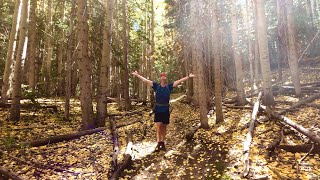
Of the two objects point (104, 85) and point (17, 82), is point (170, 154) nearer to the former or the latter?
point (104, 85)

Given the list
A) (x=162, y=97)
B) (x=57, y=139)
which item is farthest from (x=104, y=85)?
(x=162, y=97)

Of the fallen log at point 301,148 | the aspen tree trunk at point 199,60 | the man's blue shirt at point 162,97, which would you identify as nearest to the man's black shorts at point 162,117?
the man's blue shirt at point 162,97

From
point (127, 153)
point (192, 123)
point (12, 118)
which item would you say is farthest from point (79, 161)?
point (192, 123)

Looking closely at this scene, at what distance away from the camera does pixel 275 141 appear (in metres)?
6.64

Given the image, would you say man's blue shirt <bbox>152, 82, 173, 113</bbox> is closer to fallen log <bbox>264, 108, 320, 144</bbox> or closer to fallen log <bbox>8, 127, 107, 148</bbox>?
fallen log <bbox>8, 127, 107, 148</bbox>

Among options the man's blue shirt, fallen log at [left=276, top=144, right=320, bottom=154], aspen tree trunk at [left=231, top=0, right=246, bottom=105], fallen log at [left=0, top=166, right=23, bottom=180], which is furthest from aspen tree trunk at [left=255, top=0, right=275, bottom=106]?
fallen log at [left=0, top=166, right=23, bottom=180]

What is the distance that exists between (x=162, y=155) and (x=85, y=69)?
4254 mm

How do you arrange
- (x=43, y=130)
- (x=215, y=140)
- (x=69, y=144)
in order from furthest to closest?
(x=43, y=130) → (x=215, y=140) → (x=69, y=144)

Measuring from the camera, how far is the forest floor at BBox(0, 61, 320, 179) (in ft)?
17.6

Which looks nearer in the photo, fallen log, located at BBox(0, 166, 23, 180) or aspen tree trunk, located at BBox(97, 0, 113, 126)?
fallen log, located at BBox(0, 166, 23, 180)

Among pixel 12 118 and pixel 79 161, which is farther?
pixel 12 118

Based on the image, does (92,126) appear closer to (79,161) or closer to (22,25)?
(79,161)

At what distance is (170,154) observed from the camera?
690 centimetres

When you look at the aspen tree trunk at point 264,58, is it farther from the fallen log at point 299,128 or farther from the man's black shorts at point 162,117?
the man's black shorts at point 162,117
